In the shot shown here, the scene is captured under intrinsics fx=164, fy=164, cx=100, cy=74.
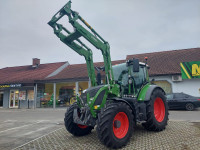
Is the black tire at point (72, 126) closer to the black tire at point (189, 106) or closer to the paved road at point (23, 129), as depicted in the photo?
the paved road at point (23, 129)

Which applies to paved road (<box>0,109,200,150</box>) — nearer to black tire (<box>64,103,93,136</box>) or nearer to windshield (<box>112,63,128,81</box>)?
black tire (<box>64,103,93,136</box>)

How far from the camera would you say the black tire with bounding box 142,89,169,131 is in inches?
188

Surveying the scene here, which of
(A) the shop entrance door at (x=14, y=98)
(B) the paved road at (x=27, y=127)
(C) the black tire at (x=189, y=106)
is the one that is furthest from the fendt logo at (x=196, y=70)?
(A) the shop entrance door at (x=14, y=98)

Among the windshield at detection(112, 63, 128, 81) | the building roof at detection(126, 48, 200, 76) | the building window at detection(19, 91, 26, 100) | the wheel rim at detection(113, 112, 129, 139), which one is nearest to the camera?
the wheel rim at detection(113, 112, 129, 139)

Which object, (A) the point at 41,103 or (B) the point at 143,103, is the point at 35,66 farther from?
(B) the point at 143,103

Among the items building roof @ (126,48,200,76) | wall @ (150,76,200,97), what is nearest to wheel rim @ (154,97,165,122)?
building roof @ (126,48,200,76)

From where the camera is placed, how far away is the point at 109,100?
4.26 metres

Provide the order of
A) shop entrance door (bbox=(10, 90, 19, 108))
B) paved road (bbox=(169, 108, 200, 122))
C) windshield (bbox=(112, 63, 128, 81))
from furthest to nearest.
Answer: shop entrance door (bbox=(10, 90, 19, 108)), paved road (bbox=(169, 108, 200, 122)), windshield (bbox=(112, 63, 128, 81))

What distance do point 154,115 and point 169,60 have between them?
1468cm

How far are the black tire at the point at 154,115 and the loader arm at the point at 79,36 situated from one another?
1412mm

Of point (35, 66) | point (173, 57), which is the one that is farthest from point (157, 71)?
point (35, 66)

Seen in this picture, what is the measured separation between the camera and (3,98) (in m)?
21.0

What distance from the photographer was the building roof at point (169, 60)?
1603 centimetres

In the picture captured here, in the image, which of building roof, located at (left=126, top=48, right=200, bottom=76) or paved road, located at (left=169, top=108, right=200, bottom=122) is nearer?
paved road, located at (left=169, top=108, right=200, bottom=122)
